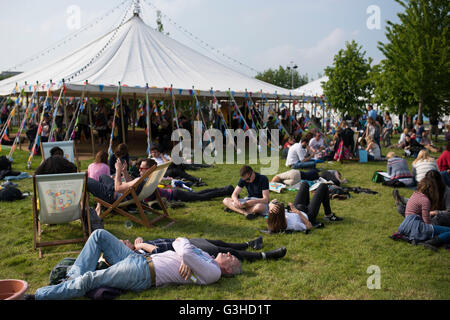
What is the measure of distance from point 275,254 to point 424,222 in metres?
2.04

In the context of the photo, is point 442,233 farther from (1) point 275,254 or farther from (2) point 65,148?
(2) point 65,148

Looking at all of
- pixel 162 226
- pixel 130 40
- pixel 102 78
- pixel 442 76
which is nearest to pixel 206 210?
pixel 162 226

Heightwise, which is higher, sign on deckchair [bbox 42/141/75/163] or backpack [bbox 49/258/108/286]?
sign on deckchair [bbox 42/141/75/163]

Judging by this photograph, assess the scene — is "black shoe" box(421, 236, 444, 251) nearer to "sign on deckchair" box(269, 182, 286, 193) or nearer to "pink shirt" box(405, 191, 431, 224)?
"pink shirt" box(405, 191, 431, 224)

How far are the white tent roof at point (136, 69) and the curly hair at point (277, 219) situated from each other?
7.63 metres

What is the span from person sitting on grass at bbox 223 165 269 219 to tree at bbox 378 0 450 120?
13.6 metres

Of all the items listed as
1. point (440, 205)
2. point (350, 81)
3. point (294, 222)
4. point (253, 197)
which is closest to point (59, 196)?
point (253, 197)

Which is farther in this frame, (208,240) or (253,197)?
(253,197)

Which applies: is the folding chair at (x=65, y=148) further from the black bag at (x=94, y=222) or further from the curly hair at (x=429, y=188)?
the curly hair at (x=429, y=188)

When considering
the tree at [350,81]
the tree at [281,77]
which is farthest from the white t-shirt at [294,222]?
the tree at [281,77]

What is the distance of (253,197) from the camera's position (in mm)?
5949

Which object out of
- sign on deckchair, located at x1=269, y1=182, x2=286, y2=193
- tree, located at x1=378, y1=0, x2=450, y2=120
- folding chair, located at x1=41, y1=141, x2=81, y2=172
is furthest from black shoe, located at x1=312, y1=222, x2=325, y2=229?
tree, located at x1=378, y1=0, x2=450, y2=120

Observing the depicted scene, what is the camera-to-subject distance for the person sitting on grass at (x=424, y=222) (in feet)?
15.1

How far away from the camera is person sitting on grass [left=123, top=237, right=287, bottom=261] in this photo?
384 centimetres
